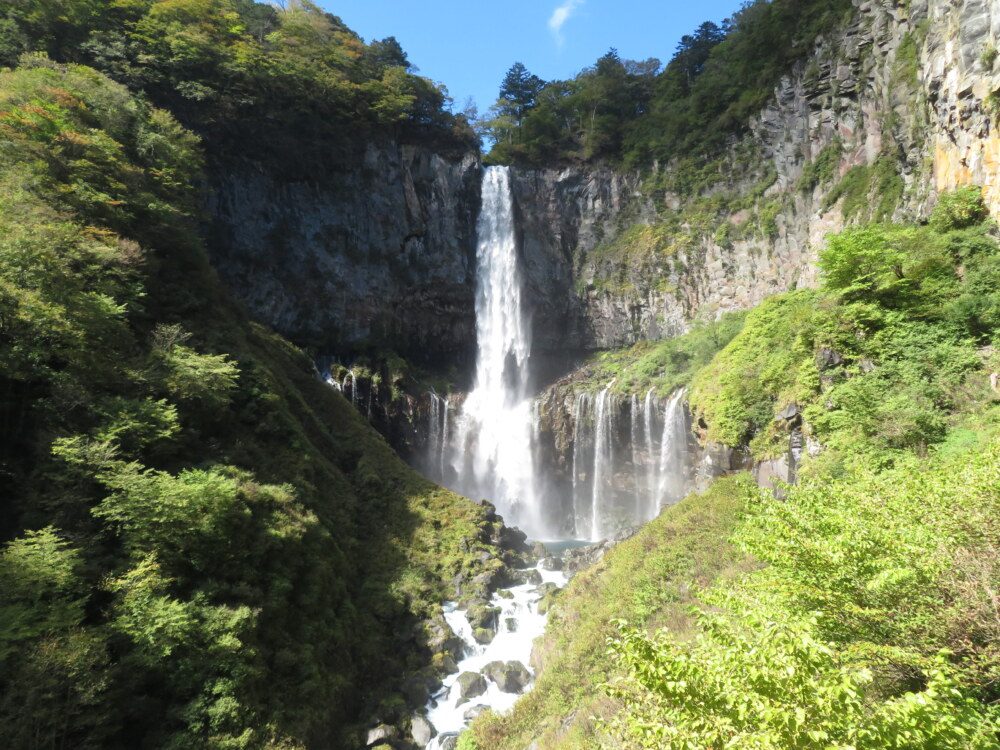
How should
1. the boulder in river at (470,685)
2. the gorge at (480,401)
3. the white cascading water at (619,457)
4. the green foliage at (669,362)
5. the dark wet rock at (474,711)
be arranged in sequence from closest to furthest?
the gorge at (480,401)
the dark wet rock at (474,711)
the boulder in river at (470,685)
the white cascading water at (619,457)
the green foliage at (669,362)

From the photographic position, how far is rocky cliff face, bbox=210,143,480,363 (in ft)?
91.8

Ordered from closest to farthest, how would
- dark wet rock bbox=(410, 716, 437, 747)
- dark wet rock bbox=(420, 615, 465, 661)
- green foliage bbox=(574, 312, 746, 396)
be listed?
dark wet rock bbox=(410, 716, 437, 747)
dark wet rock bbox=(420, 615, 465, 661)
green foliage bbox=(574, 312, 746, 396)

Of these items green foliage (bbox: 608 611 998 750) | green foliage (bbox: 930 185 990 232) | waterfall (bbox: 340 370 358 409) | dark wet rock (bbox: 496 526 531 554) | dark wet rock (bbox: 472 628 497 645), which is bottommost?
dark wet rock (bbox: 472 628 497 645)

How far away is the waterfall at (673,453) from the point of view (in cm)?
2255

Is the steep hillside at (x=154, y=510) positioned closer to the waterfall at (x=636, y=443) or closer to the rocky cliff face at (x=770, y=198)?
the waterfall at (x=636, y=443)

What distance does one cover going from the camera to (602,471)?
2620cm

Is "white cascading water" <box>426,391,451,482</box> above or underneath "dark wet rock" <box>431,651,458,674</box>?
above

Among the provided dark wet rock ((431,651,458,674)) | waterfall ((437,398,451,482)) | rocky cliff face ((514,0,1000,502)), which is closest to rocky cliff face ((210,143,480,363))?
waterfall ((437,398,451,482))

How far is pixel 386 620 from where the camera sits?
46.3ft

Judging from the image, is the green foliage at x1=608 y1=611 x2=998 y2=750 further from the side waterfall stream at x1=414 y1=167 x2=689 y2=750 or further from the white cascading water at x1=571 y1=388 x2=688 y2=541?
the white cascading water at x1=571 y1=388 x2=688 y2=541

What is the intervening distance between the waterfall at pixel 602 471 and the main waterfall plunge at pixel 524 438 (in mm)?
55

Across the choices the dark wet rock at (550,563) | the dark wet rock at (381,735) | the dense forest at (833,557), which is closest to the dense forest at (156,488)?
the dark wet rock at (381,735)

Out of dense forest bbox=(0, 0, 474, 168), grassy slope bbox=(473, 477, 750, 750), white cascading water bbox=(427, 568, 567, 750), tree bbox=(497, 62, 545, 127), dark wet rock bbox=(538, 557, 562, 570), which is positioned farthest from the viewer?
tree bbox=(497, 62, 545, 127)

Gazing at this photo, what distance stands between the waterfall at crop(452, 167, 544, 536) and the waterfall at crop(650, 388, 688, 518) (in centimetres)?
834
